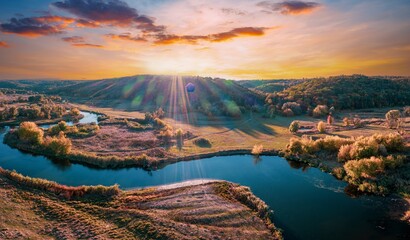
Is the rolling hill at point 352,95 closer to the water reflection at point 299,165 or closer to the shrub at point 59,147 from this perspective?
the water reflection at point 299,165

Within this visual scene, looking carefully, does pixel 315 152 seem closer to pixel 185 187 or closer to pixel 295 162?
pixel 295 162

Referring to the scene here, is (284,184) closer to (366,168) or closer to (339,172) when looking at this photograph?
(339,172)

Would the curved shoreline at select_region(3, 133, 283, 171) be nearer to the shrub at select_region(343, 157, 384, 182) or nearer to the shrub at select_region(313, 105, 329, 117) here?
the shrub at select_region(343, 157, 384, 182)

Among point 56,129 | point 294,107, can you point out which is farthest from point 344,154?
point 294,107

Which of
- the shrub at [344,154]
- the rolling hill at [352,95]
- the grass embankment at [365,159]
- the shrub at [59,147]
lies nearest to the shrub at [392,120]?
the grass embankment at [365,159]

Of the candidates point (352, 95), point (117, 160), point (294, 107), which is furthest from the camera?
point (352, 95)

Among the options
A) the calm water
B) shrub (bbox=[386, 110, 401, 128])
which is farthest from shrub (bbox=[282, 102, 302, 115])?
the calm water
